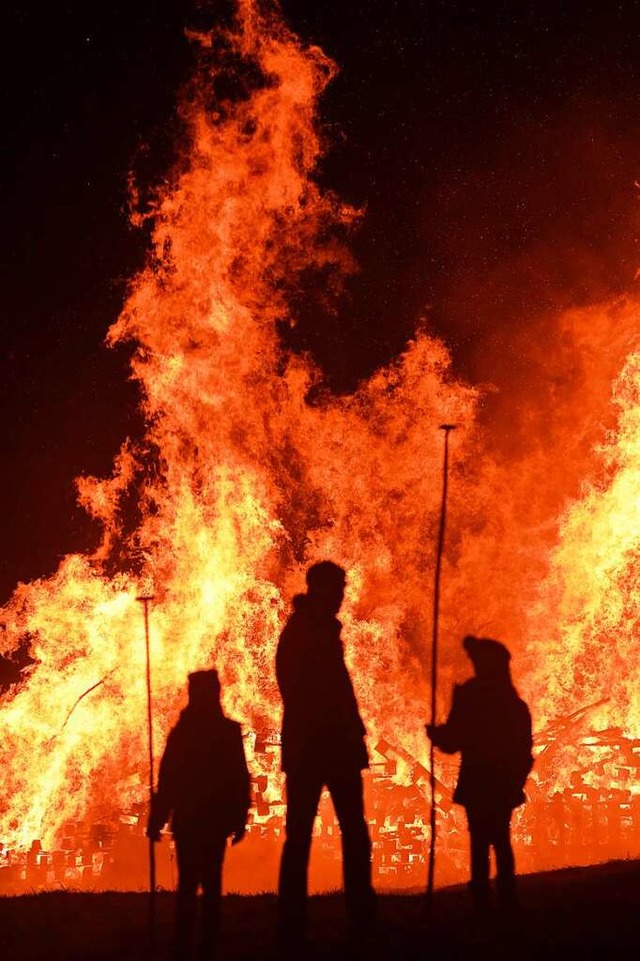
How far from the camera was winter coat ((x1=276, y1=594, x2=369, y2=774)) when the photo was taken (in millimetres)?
6559

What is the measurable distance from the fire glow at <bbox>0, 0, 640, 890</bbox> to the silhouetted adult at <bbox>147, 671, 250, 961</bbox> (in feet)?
31.8

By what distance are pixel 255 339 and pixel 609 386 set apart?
6.89m

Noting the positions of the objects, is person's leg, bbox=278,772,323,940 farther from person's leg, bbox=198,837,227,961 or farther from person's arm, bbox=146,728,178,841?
person's arm, bbox=146,728,178,841

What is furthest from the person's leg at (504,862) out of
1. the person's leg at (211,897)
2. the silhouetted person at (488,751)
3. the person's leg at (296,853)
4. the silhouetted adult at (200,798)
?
the person's leg at (211,897)

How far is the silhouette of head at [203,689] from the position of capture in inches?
269

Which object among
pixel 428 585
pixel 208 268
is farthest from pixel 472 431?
pixel 208 268

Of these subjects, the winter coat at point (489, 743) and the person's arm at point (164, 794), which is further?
the winter coat at point (489, 743)

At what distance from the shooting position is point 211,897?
21.7 ft

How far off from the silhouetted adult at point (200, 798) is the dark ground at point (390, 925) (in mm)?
450

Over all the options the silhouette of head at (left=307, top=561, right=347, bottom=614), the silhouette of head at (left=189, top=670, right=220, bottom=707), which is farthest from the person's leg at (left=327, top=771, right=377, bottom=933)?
the silhouette of head at (left=307, top=561, right=347, bottom=614)

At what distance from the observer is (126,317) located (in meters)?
19.5

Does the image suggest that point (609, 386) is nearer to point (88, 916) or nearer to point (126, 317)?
point (126, 317)

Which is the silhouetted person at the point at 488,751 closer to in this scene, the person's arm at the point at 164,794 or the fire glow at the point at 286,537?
the person's arm at the point at 164,794

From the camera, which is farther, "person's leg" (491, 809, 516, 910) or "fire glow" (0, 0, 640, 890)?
"fire glow" (0, 0, 640, 890)
